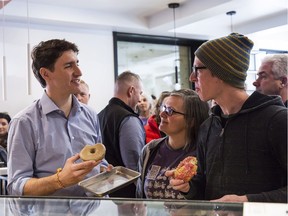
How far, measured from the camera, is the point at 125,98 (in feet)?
9.89

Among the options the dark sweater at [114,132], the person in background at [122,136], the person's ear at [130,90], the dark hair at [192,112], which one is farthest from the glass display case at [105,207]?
the person's ear at [130,90]

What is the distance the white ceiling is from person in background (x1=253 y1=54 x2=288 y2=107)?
319 cm

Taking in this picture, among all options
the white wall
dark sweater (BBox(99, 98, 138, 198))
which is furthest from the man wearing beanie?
the white wall

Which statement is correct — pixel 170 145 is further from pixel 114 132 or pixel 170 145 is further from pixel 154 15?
pixel 154 15

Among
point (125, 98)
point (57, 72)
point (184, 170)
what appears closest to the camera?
point (184, 170)

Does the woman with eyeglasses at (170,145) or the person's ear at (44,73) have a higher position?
the person's ear at (44,73)

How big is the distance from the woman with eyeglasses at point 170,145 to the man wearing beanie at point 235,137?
1.21 feet

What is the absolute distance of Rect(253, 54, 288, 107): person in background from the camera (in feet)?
7.69

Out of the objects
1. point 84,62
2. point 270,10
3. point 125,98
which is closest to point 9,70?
point 84,62

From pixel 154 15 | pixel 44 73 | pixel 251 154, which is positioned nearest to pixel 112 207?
pixel 251 154

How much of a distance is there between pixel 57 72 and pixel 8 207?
2.59ft

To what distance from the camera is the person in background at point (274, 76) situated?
2.34 metres

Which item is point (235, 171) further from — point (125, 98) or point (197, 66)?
point (125, 98)

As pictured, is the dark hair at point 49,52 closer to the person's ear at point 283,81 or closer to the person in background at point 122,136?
the person in background at point 122,136
